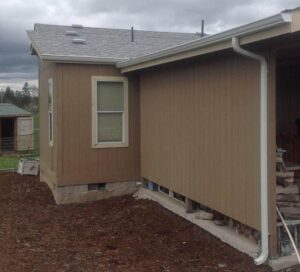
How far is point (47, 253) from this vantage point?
19.1 feet

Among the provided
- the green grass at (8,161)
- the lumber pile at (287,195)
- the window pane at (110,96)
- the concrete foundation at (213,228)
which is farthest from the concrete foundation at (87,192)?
the green grass at (8,161)

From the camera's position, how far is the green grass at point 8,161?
1554 cm

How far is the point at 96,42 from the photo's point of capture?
10.0 meters

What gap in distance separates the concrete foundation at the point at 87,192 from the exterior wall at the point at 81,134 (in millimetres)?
113

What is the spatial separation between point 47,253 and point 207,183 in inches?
90.7

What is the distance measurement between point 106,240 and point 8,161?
11906mm

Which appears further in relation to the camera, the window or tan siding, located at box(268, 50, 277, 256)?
the window

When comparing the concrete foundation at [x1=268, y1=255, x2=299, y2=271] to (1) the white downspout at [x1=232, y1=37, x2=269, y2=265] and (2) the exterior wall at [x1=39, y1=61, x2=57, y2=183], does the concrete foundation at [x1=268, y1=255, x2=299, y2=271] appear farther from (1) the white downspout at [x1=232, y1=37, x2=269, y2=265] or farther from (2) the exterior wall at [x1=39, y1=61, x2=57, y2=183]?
(2) the exterior wall at [x1=39, y1=61, x2=57, y2=183]

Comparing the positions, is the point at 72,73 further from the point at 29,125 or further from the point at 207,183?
the point at 29,125

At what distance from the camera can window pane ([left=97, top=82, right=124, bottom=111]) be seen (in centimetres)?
901

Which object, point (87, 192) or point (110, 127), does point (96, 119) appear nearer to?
point (110, 127)

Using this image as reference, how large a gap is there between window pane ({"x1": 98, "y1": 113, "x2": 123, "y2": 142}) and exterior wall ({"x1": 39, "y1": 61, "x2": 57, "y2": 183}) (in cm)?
88

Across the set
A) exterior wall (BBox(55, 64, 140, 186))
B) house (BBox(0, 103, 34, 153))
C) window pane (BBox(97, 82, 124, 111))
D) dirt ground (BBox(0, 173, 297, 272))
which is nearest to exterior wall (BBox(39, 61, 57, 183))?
exterior wall (BBox(55, 64, 140, 186))

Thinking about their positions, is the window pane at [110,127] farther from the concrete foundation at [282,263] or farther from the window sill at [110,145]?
the concrete foundation at [282,263]
